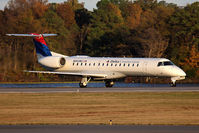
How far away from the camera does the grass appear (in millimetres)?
21031

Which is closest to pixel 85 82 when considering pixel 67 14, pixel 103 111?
pixel 103 111

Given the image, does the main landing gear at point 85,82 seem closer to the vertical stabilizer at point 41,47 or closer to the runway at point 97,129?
the vertical stabilizer at point 41,47

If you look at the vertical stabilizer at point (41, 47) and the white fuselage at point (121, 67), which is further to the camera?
the vertical stabilizer at point (41, 47)

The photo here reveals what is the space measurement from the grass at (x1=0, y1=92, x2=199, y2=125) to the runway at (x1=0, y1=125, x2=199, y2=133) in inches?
62.9

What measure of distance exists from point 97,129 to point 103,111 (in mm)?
7615

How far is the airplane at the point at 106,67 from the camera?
46781 mm

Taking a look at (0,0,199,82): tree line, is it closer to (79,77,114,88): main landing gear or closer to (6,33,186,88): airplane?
(6,33,186,88): airplane

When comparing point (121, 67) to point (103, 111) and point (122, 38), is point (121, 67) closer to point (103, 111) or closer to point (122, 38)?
point (103, 111)

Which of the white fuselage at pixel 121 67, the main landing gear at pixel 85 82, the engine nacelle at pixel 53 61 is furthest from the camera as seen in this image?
the engine nacelle at pixel 53 61

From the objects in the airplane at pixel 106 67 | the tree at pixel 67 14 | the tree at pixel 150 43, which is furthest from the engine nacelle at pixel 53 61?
the tree at pixel 67 14

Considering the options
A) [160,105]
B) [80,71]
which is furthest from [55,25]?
[160,105]

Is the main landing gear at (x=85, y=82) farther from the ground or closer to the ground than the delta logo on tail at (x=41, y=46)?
closer to the ground

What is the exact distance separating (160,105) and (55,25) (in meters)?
87.4

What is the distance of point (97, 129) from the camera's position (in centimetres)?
1770
